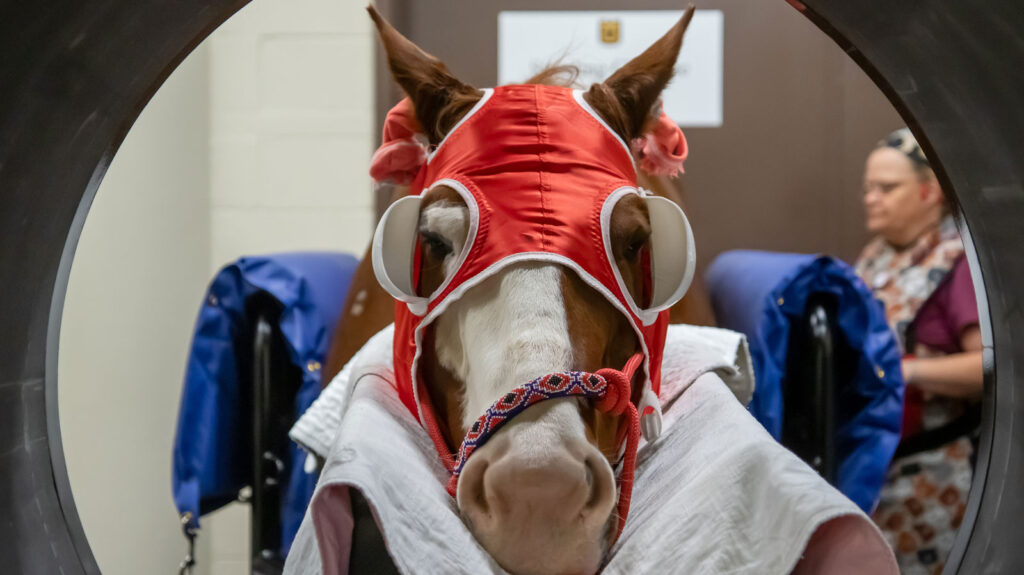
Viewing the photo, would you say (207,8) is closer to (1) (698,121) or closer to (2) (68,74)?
(2) (68,74)

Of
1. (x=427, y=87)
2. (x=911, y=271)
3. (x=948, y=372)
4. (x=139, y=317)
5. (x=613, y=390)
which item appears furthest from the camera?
(x=139, y=317)

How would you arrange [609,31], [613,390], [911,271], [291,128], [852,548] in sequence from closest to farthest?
[852,548] < [613,390] < [911,271] < [609,31] < [291,128]

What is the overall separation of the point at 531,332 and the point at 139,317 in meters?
0.95

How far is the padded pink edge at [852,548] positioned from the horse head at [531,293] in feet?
0.33

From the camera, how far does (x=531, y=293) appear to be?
0.46 meters

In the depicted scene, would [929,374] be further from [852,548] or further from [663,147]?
[852,548]

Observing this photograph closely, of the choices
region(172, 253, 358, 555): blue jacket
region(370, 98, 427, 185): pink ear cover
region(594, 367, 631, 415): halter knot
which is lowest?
region(172, 253, 358, 555): blue jacket

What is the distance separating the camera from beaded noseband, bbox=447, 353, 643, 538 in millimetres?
411

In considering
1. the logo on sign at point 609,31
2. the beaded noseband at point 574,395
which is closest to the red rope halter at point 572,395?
→ the beaded noseband at point 574,395

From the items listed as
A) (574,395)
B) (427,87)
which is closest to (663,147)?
(427,87)

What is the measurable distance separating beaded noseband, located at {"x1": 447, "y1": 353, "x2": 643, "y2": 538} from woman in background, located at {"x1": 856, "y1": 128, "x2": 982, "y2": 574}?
→ 0.38 meters

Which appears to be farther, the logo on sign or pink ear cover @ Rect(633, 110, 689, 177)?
the logo on sign

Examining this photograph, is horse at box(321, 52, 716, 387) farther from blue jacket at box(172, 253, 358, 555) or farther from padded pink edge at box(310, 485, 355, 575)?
padded pink edge at box(310, 485, 355, 575)

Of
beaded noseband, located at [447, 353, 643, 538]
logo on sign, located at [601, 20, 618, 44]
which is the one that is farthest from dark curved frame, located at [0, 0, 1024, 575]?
logo on sign, located at [601, 20, 618, 44]
